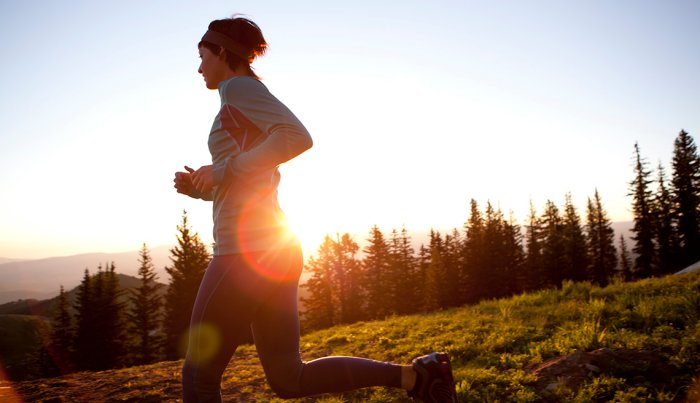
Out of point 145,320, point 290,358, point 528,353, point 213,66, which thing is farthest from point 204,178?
point 145,320

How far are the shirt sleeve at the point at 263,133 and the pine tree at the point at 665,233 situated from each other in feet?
174

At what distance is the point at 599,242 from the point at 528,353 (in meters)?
59.7

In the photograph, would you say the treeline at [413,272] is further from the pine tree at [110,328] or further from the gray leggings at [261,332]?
the gray leggings at [261,332]

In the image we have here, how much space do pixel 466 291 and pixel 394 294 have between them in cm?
868

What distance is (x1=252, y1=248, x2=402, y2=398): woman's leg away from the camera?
2168mm

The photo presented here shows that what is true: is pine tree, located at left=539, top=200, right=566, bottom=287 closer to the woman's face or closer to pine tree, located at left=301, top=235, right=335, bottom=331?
pine tree, located at left=301, top=235, right=335, bottom=331

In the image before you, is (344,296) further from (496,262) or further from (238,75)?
(238,75)

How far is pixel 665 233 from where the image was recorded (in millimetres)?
44844

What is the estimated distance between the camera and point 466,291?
46969 mm

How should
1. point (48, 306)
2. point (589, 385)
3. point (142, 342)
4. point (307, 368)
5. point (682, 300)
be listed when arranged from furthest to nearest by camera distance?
point (48, 306) < point (142, 342) < point (682, 300) < point (589, 385) < point (307, 368)

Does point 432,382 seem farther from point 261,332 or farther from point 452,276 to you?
point 452,276

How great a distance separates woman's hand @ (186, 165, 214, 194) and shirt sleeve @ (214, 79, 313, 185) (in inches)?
1.5

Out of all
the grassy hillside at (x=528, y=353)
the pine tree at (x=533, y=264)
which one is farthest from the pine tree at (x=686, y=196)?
the grassy hillside at (x=528, y=353)

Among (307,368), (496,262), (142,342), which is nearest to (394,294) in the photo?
(496,262)
